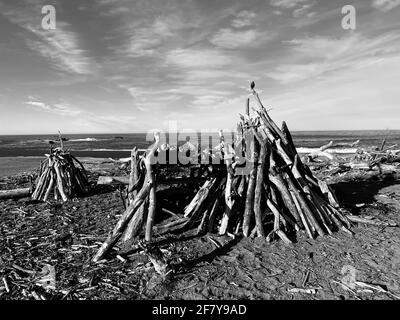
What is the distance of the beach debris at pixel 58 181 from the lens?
374 inches

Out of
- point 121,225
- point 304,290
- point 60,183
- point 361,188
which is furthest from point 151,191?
point 361,188

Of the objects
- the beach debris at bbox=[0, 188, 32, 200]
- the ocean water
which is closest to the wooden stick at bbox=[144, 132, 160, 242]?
the ocean water

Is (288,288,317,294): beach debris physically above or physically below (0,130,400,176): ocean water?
below

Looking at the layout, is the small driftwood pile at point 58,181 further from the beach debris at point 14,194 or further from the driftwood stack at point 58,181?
the beach debris at point 14,194

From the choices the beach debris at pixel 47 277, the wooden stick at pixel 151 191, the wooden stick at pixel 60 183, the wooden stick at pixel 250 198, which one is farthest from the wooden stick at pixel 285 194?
the wooden stick at pixel 60 183

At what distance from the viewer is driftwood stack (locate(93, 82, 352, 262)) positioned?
20.6 ft

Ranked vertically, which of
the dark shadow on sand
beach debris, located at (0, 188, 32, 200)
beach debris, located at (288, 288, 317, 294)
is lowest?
beach debris, located at (288, 288, 317, 294)

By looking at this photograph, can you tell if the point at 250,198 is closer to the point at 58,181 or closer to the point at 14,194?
the point at 58,181

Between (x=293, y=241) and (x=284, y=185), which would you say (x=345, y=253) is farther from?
(x=284, y=185)

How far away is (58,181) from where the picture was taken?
9523 millimetres

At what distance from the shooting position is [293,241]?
19.9ft

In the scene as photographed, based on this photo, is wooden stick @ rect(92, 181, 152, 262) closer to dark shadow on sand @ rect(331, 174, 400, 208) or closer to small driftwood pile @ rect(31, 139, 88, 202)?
small driftwood pile @ rect(31, 139, 88, 202)
